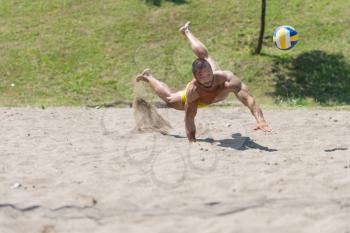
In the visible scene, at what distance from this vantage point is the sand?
169 inches

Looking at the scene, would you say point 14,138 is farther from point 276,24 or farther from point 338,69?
point 276,24

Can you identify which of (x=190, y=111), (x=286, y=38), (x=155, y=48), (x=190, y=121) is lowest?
(x=155, y=48)

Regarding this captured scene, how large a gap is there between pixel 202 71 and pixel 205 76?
0.09m

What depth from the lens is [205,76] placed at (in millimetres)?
7129

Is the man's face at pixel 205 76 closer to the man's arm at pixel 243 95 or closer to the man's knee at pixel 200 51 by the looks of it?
the man's arm at pixel 243 95

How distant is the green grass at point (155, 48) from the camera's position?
16594 mm

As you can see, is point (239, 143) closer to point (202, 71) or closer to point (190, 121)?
point (190, 121)

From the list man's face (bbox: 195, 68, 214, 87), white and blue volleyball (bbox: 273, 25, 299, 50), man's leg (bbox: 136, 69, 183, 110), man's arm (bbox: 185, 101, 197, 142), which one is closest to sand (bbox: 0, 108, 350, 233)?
man's arm (bbox: 185, 101, 197, 142)

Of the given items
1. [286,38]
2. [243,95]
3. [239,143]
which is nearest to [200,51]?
[243,95]

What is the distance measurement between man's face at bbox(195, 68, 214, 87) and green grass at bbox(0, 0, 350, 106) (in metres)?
7.84

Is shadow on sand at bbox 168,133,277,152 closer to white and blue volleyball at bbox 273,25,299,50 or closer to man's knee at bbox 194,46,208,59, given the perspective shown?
man's knee at bbox 194,46,208,59

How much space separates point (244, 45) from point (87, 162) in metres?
13.2

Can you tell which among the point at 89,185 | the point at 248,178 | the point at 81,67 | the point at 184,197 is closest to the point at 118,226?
the point at 184,197

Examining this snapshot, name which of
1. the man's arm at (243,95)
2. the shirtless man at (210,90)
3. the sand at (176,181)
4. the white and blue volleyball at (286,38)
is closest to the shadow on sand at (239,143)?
the sand at (176,181)
